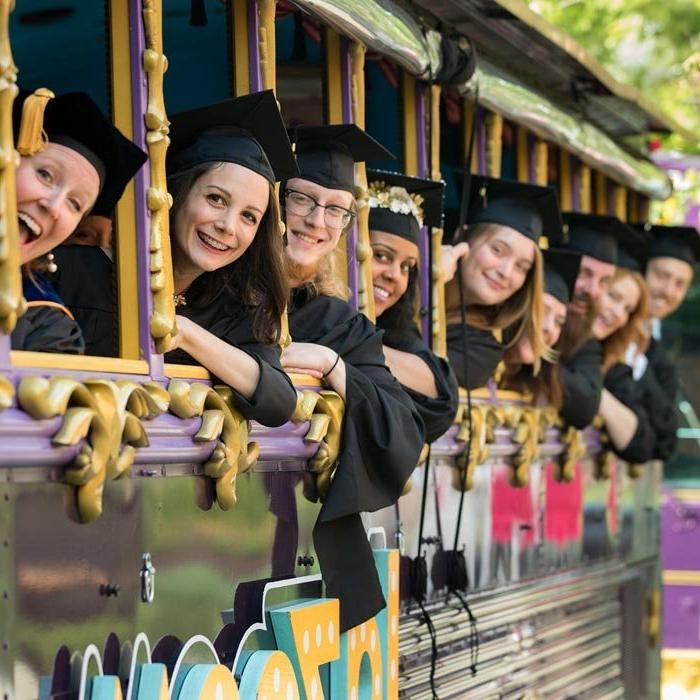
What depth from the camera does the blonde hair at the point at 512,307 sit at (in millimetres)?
6488

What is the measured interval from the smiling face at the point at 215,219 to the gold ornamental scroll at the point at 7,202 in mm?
1053

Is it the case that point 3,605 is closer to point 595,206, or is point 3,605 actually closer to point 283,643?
point 283,643

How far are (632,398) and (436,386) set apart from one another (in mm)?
3536

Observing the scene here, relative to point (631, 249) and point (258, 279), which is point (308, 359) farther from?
point (631, 249)

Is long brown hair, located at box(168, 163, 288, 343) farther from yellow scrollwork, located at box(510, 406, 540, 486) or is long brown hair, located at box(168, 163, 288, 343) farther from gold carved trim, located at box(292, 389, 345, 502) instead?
yellow scrollwork, located at box(510, 406, 540, 486)

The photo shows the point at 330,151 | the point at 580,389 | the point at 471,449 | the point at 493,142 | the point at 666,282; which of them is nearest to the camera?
the point at 330,151

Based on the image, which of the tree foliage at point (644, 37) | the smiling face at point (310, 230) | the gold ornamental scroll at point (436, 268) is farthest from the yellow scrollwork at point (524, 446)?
the tree foliage at point (644, 37)

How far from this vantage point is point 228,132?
4398mm

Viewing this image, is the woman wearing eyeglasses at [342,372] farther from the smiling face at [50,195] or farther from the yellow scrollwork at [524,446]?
the yellow scrollwork at [524,446]

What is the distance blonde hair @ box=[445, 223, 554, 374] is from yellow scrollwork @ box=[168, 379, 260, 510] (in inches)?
89.8

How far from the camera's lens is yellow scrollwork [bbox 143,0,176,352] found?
13.0 ft

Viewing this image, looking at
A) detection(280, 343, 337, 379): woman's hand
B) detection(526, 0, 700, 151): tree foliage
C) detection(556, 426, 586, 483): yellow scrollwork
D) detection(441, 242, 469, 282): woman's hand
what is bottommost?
detection(556, 426, 586, 483): yellow scrollwork

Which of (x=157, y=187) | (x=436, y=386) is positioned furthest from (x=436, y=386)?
(x=157, y=187)

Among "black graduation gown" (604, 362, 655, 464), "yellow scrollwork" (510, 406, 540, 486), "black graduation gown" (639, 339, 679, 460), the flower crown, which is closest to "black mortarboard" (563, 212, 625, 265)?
"black graduation gown" (604, 362, 655, 464)
